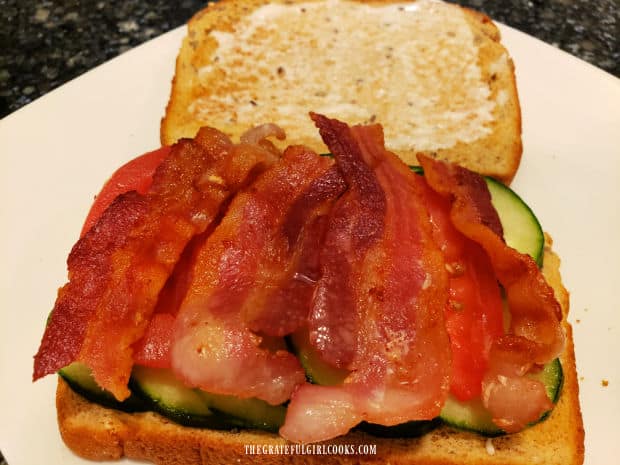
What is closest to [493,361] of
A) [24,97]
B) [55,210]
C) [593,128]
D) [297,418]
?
[297,418]

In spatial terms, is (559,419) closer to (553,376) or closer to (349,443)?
(553,376)

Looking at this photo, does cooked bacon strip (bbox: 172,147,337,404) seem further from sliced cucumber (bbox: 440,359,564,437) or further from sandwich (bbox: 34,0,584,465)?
sliced cucumber (bbox: 440,359,564,437)

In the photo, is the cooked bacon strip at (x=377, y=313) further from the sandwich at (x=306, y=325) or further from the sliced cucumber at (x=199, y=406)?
the sliced cucumber at (x=199, y=406)

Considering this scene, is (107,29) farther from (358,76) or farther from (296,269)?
(296,269)

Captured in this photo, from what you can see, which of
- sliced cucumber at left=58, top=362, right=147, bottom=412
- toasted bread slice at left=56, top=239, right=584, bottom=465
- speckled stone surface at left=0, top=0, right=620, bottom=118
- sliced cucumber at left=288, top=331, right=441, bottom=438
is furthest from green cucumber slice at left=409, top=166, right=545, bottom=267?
speckled stone surface at left=0, top=0, right=620, bottom=118

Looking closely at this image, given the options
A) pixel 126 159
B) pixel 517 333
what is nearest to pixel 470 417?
pixel 517 333

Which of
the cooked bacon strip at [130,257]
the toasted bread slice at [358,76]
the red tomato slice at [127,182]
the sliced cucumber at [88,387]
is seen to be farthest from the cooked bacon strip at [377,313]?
the toasted bread slice at [358,76]
